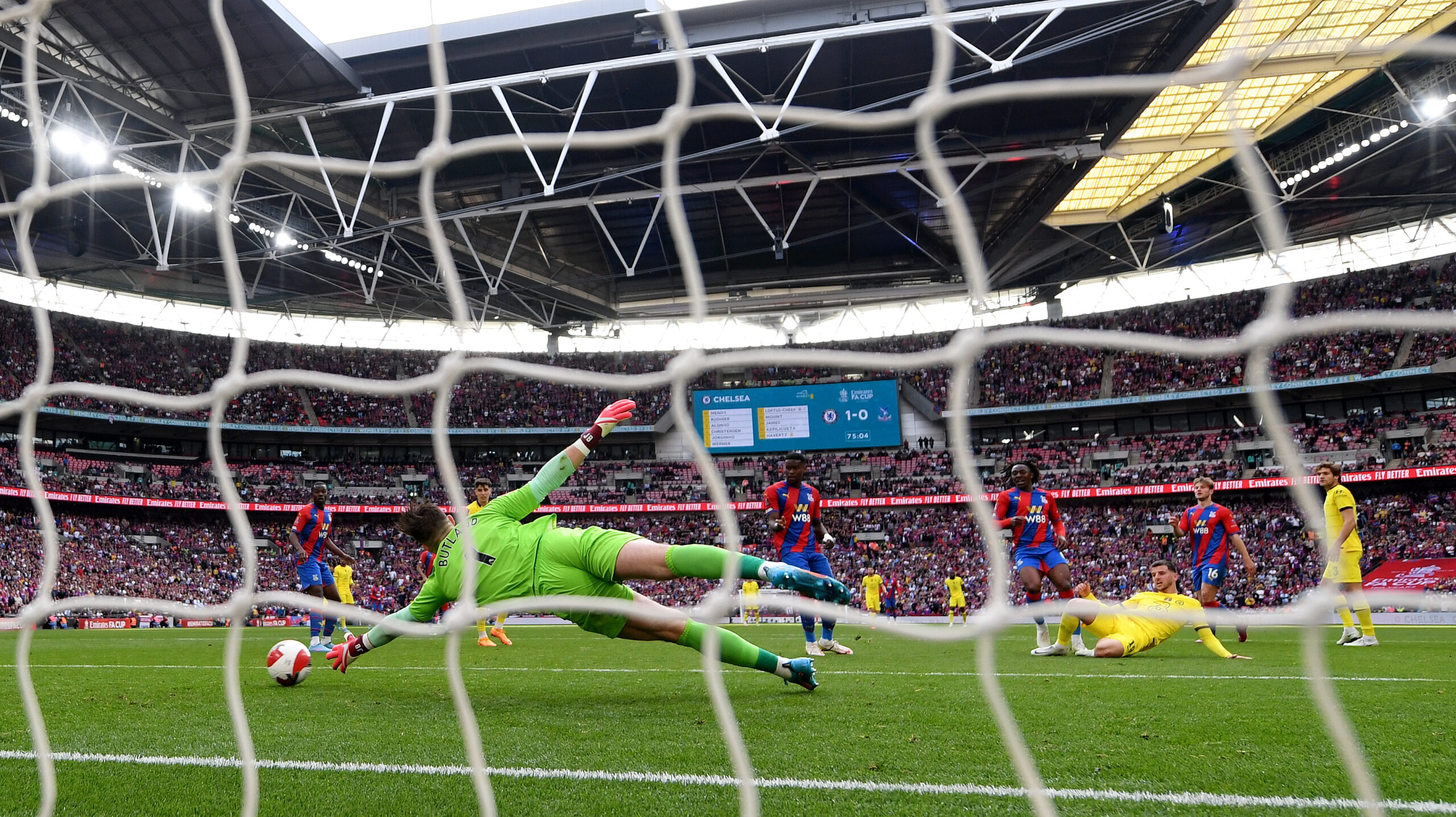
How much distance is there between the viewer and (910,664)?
21.0 ft

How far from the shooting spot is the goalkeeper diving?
3916mm

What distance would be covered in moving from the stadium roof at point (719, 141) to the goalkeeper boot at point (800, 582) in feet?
37.9

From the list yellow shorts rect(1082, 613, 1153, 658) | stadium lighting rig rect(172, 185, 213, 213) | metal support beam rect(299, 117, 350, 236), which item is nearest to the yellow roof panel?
yellow shorts rect(1082, 613, 1153, 658)

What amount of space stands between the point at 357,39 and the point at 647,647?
14.2 m

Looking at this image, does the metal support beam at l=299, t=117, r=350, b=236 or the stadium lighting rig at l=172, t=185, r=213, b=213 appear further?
the stadium lighting rig at l=172, t=185, r=213, b=213

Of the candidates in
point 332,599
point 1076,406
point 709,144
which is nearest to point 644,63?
point 709,144

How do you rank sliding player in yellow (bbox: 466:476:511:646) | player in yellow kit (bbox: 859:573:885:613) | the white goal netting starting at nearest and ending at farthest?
1. the white goal netting
2. sliding player in yellow (bbox: 466:476:511:646)
3. player in yellow kit (bbox: 859:573:885:613)

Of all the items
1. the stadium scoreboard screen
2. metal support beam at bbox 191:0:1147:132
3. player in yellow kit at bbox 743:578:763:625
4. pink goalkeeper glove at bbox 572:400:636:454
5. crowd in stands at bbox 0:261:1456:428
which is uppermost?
metal support beam at bbox 191:0:1147:132

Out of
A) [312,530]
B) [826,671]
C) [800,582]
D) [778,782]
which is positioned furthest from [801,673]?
[312,530]

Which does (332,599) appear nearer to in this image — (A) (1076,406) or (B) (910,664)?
(B) (910,664)

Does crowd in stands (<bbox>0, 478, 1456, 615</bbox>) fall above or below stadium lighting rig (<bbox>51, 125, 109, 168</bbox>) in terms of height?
below

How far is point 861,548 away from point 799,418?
4.83 metres

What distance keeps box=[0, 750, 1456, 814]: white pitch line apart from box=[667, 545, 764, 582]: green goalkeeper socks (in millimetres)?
1075

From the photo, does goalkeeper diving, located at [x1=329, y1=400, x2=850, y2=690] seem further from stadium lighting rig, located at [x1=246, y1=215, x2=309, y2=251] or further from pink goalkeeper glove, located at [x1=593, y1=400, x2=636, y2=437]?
stadium lighting rig, located at [x1=246, y1=215, x2=309, y2=251]
